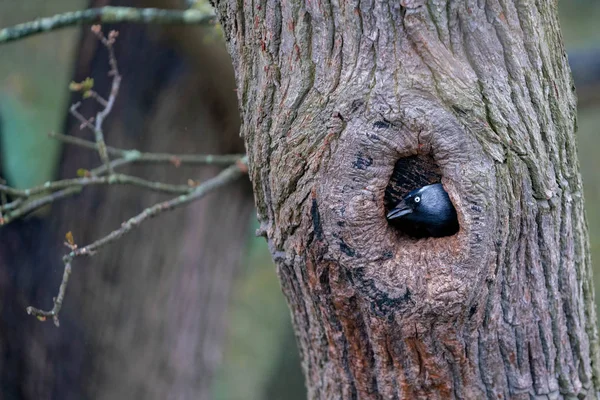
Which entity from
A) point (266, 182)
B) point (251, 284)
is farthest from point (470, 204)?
point (251, 284)

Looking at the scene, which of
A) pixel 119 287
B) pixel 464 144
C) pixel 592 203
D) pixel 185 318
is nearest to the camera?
pixel 464 144

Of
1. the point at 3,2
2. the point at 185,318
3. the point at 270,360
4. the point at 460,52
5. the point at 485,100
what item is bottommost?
the point at 270,360

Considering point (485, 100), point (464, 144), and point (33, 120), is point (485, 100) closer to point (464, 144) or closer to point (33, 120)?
point (464, 144)

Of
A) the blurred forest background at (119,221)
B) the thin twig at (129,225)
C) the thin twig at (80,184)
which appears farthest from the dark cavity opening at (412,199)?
the blurred forest background at (119,221)

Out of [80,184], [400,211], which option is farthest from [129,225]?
[400,211]

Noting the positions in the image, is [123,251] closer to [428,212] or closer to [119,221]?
[119,221]

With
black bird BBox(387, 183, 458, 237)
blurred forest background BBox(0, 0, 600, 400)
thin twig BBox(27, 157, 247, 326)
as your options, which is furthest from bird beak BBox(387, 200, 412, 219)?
blurred forest background BBox(0, 0, 600, 400)

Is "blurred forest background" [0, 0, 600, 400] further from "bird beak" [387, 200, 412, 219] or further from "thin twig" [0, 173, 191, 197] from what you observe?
"bird beak" [387, 200, 412, 219]
